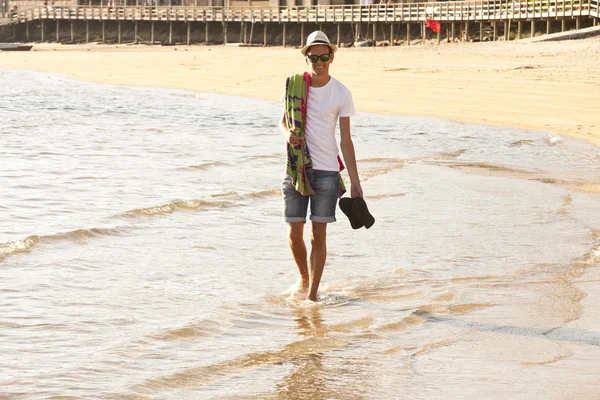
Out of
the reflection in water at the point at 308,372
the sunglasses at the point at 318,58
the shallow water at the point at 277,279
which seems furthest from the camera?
the sunglasses at the point at 318,58

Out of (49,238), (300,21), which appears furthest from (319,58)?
(300,21)

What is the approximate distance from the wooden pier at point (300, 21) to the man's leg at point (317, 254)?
122 ft

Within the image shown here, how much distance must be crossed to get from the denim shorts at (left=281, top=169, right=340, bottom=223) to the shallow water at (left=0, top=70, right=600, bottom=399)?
1.94ft

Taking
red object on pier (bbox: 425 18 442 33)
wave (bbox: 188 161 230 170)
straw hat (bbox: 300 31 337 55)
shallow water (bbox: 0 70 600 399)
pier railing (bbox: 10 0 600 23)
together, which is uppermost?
pier railing (bbox: 10 0 600 23)

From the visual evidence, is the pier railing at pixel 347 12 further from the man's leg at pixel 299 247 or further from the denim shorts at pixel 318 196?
the denim shorts at pixel 318 196

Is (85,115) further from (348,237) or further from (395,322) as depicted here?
(395,322)

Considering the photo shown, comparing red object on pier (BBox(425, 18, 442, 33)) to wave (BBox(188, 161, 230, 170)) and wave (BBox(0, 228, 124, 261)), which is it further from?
wave (BBox(0, 228, 124, 261))

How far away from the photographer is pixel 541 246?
8.28 meters

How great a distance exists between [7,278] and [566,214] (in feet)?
16.6

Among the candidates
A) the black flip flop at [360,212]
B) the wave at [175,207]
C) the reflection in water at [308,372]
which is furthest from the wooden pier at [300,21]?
the reflection in water at [308,372]

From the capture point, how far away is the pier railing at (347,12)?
44.6 metres

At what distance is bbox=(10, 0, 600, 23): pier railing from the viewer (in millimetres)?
44562

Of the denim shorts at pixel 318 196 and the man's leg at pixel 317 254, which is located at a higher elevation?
the denim shorts at pixel 318 196

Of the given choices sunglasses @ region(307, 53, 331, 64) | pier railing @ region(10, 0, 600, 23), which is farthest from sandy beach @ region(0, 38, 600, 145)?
sunglasses @ region(307, 53, 331, 64)
